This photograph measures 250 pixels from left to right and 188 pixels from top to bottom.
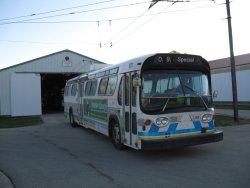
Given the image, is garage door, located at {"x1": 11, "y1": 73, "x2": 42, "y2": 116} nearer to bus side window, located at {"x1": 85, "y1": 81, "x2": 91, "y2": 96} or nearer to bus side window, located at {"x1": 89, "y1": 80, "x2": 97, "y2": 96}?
bus side window, located at {"x1": 85, "y1": 81, "x2": 91, "y2": 96}

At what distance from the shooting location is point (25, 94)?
88.7 feet

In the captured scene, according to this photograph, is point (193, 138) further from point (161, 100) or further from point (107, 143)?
point (107, 143)

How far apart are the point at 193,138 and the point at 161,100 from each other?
1297 mm

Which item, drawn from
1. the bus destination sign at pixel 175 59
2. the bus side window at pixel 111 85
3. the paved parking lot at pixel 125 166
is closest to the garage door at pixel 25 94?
the paved parking lot at pixel 125 166

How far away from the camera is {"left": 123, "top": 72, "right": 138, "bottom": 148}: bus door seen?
820cm

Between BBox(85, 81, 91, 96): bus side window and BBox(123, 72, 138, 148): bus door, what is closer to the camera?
BBox(123, 72, 138, 148): bus door

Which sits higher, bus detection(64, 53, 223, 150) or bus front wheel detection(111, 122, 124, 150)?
bus detection(64, 53, 223, 150)

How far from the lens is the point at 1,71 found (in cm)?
2631

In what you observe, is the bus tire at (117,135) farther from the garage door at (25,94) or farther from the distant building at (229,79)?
the distant building at (229,79)

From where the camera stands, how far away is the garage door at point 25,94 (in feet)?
87.3

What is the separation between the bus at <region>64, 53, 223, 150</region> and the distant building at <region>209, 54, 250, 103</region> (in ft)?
87.1

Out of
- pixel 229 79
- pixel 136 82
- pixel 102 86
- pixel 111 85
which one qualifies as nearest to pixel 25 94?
pixel 102 86

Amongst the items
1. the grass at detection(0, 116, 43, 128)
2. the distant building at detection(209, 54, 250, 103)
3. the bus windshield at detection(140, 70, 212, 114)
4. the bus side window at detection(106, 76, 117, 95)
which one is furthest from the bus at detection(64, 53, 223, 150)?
the distant building at detection(209, 54, 250, 103)

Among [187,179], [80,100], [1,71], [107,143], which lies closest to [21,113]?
[1,71]
